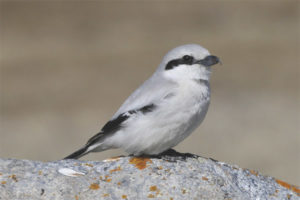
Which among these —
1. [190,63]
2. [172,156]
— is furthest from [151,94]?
[172,156]

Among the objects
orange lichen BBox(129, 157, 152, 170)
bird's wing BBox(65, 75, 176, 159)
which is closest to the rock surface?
orange lichen BBox(129, 157, 152, 170)

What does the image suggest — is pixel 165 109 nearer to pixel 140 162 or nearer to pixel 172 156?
pixel 172 156

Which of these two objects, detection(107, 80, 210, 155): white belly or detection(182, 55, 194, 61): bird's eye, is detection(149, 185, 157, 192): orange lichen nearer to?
detection(107, 80, 210, 155): white belly

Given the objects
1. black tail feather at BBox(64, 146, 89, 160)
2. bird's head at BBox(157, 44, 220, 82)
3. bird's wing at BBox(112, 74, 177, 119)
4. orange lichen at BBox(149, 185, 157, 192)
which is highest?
bird's head at BBox(157, 44, 220, 82)

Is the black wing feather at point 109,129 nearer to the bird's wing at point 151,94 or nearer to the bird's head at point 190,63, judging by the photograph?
the bird's wing at point 151,94

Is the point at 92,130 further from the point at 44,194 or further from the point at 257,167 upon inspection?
the point at 44,194

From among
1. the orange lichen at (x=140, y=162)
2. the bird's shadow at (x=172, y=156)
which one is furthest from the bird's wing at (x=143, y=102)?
the orange lichen at (x=140, y=162)
